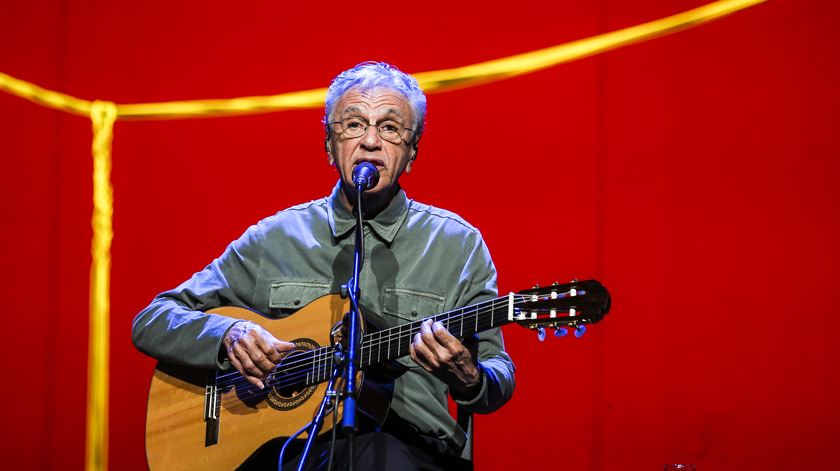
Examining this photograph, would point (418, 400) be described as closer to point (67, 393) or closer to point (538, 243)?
point (538, 243)

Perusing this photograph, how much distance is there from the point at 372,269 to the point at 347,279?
3.3 inches

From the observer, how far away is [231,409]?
2438 millimetres

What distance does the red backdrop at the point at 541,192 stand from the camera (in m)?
3.18

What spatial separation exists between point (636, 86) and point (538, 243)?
0.71 m

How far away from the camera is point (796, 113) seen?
319 cm

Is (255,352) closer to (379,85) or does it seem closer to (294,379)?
(294,379)

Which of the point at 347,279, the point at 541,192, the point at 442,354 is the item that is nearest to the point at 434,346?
the point at 442,354

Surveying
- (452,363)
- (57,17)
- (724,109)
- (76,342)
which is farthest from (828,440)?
(57,17)

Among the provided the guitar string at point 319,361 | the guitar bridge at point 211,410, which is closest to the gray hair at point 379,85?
the guitar string at point 319,361

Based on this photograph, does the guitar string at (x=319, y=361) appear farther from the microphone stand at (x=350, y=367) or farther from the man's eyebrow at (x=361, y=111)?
the man's eyebrow at (x=361, y=111)

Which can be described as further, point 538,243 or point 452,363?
point 538,243

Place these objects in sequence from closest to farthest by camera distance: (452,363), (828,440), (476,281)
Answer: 1. (452,363)
2. (476,281)
3. (828,440)

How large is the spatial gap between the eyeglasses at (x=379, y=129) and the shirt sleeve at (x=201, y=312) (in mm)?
450

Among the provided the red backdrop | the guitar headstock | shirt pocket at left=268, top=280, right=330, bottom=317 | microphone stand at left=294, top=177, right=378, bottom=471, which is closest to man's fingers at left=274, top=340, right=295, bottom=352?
shirt pocket at left=268, top=280, right=330, bottom=317
